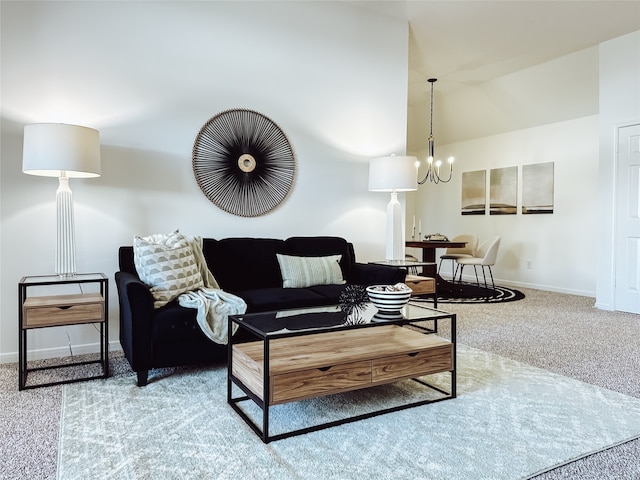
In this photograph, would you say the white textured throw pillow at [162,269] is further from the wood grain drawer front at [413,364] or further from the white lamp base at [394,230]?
the white lamp base at [394,230]

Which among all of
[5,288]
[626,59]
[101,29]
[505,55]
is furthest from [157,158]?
[626,59]

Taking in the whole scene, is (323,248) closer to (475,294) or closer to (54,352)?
(54,352)

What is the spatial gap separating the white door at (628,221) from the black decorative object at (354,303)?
3431 millimetres

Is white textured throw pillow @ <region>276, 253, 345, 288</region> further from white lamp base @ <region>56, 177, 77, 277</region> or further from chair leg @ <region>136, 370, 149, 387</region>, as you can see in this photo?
white lamp base @ <region>56, 177, 77, 277</region>

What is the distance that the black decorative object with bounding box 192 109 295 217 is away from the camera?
12.0 ft

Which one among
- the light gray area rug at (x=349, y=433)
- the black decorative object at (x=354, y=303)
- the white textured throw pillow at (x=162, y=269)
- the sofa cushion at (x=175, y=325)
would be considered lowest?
the light gray area rug at (x=349, y=433)

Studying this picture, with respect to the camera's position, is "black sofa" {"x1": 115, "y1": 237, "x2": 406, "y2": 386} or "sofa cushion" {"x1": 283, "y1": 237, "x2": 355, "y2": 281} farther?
"sofa cushion" {"x1": 283, "y1": 237, "x2": 355, "y2": 281}

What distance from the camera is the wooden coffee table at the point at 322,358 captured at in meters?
1.93

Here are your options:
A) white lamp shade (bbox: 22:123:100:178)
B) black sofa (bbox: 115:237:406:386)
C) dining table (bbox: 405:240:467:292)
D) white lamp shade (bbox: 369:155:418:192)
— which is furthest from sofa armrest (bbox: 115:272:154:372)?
dining table (bbox: 405:240:467:292)

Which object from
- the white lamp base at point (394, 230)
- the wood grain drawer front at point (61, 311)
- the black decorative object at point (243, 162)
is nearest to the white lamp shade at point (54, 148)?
the wood grain drawer front at point (61, 311)

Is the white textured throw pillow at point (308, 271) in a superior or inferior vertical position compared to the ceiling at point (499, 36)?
inferior

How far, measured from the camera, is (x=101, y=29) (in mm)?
3264

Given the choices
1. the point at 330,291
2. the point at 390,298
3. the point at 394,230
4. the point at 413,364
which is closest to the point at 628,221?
the point at 394,230

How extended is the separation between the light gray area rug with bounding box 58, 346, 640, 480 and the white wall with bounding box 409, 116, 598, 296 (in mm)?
4084
